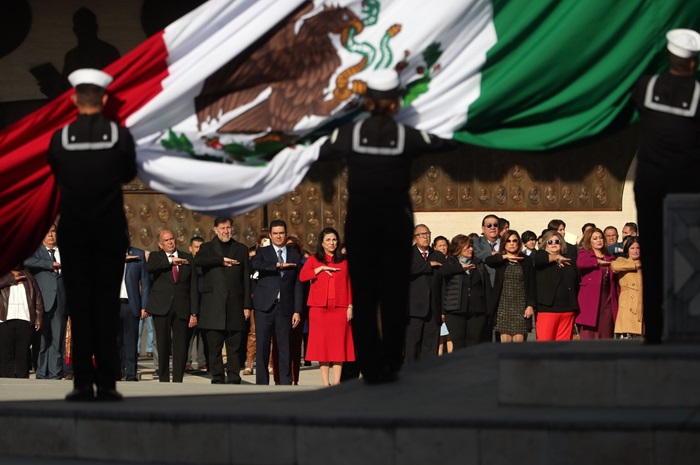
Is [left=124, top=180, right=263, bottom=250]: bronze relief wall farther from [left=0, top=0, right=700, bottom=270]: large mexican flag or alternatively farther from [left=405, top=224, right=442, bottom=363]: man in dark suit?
[left=0, top=0, right=700, bottom=270]: large mexican flag

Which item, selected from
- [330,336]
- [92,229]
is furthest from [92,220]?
[330,336]

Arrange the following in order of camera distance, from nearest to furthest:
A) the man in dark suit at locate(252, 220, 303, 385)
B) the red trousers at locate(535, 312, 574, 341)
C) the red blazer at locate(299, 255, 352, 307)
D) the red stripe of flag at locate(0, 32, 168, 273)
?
the red stripe of flag at locate(0, 32, 168, 273), the red blazer at locate(299, 255, 352, 307), the man in dark suit at locate(252, 220, 303, 385), the red trousers at locate(535, 312, 574, 341)

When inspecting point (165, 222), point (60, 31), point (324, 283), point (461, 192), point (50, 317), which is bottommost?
point (50, 317)

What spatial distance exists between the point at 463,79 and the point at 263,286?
6819 millimetres

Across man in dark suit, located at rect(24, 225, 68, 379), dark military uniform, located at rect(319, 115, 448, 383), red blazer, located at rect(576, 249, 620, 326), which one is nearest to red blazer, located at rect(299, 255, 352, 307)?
red blazer, located at rect(576, 249, 620, 326)

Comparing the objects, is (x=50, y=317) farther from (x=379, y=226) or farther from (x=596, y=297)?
(x=379, y=226)

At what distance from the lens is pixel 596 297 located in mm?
18797

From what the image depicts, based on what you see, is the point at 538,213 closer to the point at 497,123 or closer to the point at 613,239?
the point at 613,239

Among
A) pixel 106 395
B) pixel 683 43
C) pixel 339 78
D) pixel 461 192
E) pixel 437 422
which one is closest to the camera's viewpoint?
pixel 437 422

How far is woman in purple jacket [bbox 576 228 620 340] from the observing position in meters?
18.8

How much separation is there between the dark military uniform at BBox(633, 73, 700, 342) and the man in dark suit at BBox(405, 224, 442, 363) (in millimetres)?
7501

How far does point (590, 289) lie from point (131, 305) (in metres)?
4.88

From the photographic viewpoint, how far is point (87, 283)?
10.7 m

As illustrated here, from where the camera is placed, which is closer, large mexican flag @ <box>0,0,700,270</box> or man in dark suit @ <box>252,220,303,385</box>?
large mexican flag @ <box>0,0,700,270</box>
